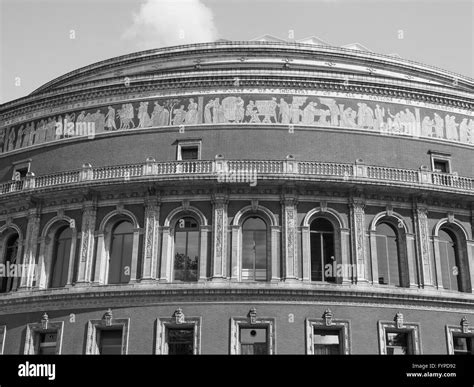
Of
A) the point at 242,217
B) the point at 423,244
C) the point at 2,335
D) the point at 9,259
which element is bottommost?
the point at 2,335

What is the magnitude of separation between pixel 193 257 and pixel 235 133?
6566mm

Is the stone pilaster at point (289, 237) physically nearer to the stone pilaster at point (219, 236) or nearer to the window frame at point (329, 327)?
the window frame at point (329, 327)

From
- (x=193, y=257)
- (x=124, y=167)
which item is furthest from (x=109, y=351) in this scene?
(x=124, y=167)

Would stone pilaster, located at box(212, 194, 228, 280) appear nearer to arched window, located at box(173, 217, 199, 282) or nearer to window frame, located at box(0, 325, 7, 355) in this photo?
arched window, located at box(173, 217, 199, 282)

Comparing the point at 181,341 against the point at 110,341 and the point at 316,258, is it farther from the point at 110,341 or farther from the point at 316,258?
the point at 316,258

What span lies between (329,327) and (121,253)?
9845 millimetres

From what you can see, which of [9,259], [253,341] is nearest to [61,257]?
[9,259]

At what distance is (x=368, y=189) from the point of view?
91.6ft

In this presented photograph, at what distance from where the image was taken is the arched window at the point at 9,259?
98.0 ft

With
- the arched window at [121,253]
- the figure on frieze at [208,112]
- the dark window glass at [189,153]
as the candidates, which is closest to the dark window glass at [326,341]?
the arched window at [121,253]

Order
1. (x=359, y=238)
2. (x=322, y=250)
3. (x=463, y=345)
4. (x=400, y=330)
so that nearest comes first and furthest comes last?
(x=400, y=330) < (x=463, y=345) < (x=359, y=238) < (x=322, y=250)

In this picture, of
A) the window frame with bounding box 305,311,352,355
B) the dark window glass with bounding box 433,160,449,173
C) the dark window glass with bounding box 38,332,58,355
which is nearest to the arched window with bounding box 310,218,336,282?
the window frame with bounding box 305,311,352,355

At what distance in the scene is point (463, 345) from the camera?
27031mm
